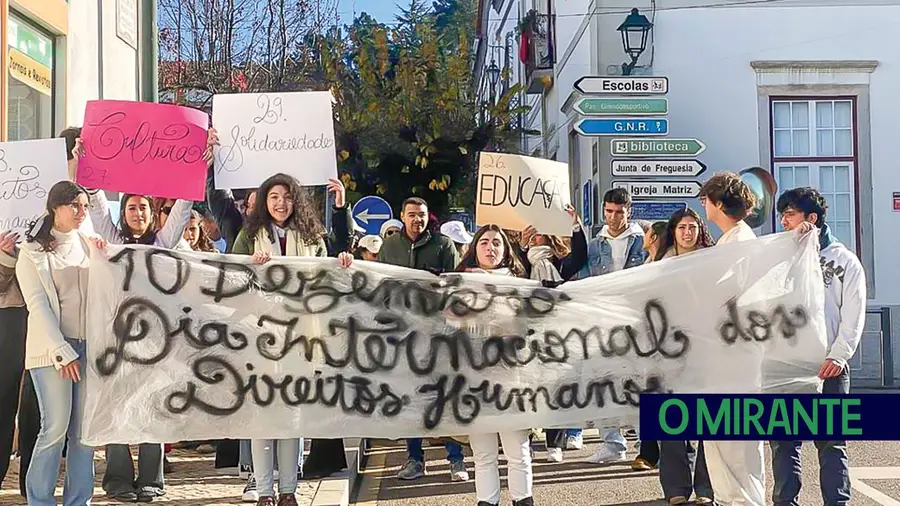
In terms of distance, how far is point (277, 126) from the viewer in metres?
6.71

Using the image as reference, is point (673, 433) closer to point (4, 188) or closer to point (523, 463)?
point (523, 463)

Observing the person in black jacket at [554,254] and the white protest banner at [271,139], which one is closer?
the white protest banner at [271,139]

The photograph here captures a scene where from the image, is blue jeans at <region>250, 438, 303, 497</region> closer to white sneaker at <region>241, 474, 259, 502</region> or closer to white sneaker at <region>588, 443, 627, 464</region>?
white sneaker at <region>241, 474, 259, 502</region>

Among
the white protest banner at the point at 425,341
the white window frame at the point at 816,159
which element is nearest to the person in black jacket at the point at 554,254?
the white protest banner at the point at 425,341

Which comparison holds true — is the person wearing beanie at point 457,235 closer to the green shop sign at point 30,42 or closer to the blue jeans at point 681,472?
the green shop sign at point 30,42

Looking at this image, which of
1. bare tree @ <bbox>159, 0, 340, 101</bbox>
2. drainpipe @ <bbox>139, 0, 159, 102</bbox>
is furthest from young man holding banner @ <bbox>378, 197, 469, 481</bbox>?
bare tree @ <bbox>159, 0, 340, 101</bbox>

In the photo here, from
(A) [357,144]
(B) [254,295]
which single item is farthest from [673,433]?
(A) [357,144]

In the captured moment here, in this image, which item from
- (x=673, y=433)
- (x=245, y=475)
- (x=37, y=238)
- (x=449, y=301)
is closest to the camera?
(x=673, y=433)

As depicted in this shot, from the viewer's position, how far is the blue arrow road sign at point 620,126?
49.0ft

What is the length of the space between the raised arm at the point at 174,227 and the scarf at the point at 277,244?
1.69 ft

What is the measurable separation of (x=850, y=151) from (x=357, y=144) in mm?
9007

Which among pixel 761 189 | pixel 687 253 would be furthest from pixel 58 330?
pixel 761 189

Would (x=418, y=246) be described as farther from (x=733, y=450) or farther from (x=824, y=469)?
(x=824, y=469)

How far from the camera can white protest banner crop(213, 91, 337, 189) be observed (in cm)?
666
